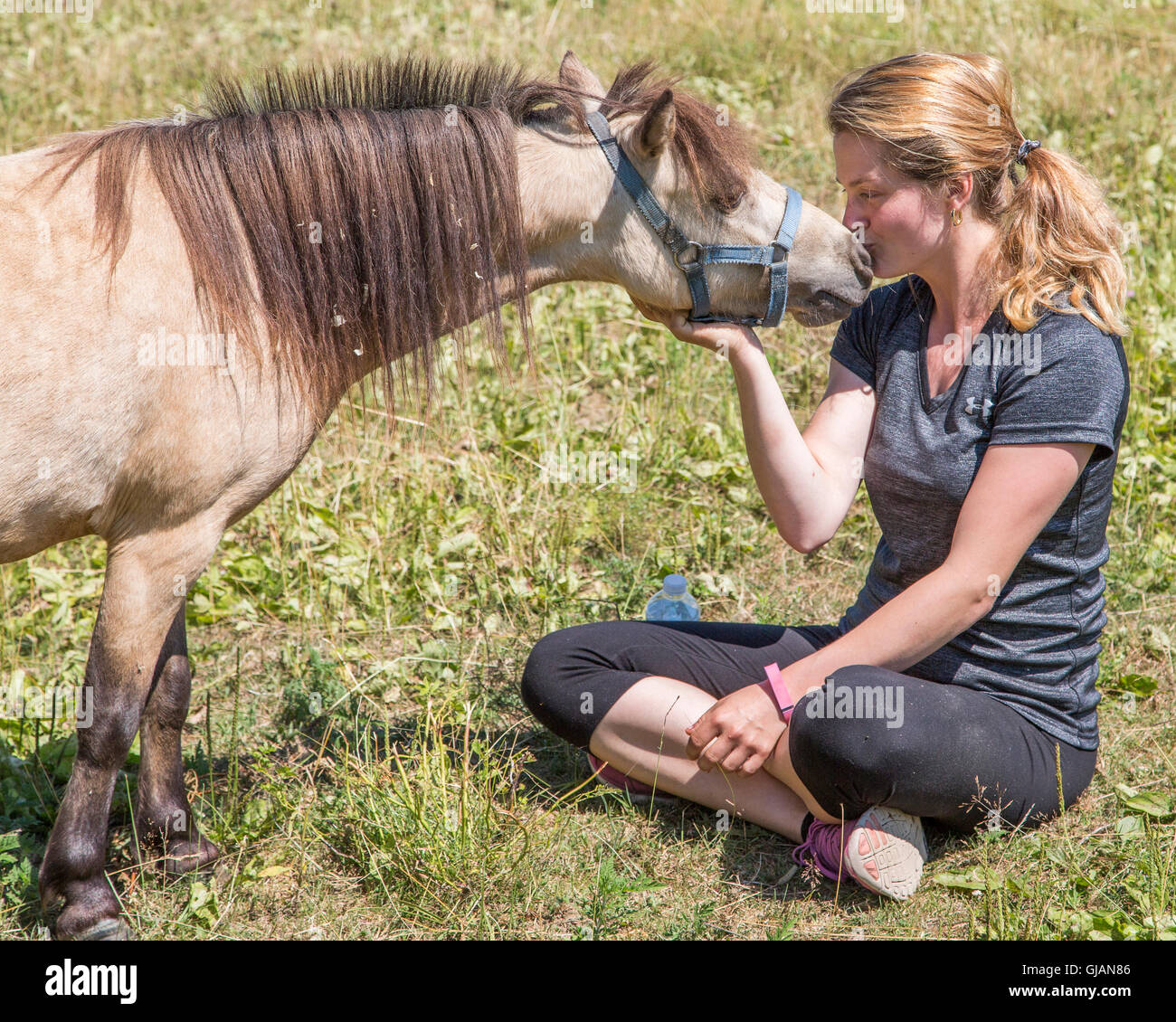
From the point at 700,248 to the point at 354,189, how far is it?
87cm

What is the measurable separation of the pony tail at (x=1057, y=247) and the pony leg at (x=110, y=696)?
196 cm

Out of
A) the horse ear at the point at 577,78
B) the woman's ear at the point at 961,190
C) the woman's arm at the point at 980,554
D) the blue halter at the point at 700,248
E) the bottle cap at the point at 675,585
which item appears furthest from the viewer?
the bottle cap at the point at 675,585

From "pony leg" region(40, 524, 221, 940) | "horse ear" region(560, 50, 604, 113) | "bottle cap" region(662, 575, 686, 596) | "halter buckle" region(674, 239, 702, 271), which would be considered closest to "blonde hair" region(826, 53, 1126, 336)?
"halter buckle" region(674, 239, 702, 271)

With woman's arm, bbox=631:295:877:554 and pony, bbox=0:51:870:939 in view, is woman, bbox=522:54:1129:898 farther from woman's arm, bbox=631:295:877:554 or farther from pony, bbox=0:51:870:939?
pony, bbox=0:51:870:939

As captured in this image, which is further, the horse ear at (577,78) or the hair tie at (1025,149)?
the horse ear at (577,78)

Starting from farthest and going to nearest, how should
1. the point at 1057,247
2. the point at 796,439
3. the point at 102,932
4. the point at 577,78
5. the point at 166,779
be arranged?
the point at 166,779
the point at 577,78
the point at 796,439
the point at 102,932
the point at 1057,247

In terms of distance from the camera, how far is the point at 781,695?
2.46 m

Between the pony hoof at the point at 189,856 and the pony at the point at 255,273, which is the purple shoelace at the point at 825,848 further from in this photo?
the pony hoof at the point at 189,856

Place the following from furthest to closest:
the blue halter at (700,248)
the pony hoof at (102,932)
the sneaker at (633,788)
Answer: the sneaker at (633,788) < the blue halter at (700,248) < the pony hoof at (102,932)

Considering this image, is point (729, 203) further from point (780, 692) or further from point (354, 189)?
point (780, 692)

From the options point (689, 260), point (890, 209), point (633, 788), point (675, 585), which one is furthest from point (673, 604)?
point (890, 209)

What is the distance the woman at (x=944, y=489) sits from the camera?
2.32 metres

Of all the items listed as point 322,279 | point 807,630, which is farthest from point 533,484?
point 322,279

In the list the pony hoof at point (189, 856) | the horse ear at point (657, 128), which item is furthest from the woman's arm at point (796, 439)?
the pony hoof at point (189, 856)
